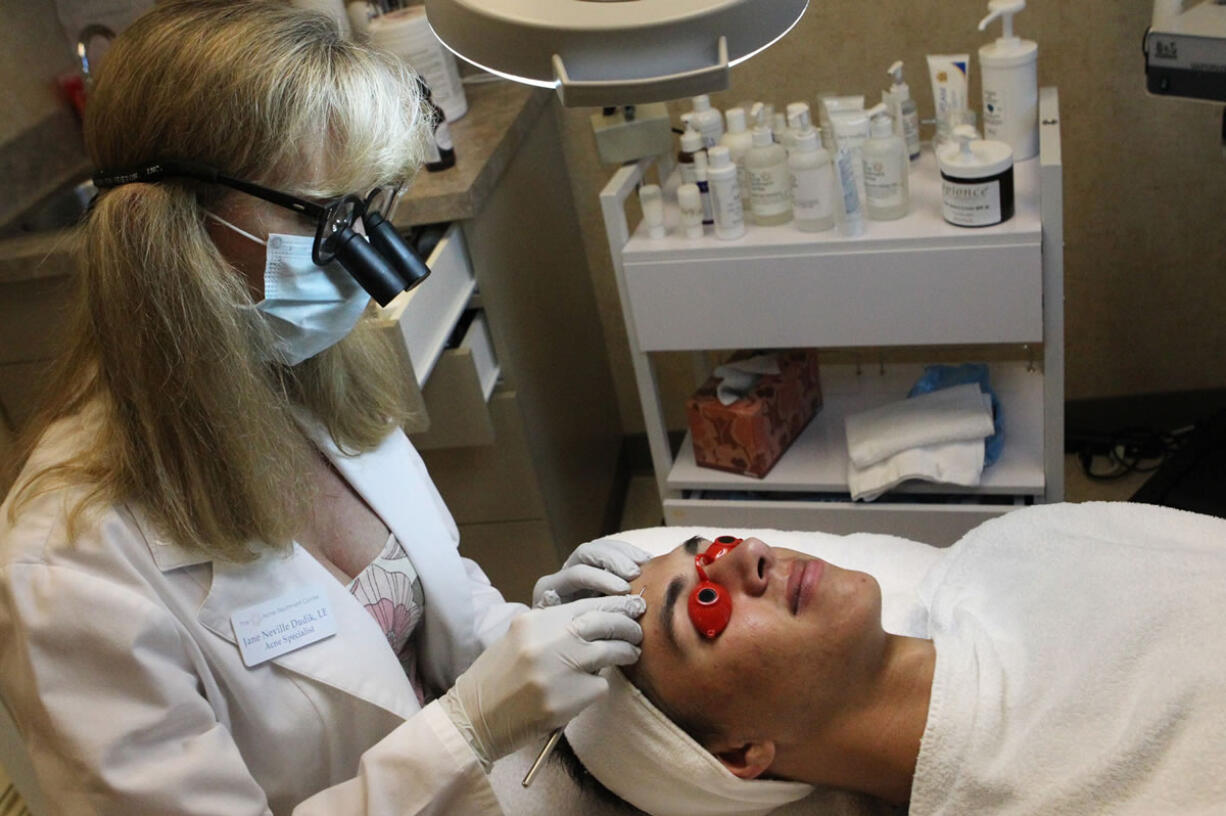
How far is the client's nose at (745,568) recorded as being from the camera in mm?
1290

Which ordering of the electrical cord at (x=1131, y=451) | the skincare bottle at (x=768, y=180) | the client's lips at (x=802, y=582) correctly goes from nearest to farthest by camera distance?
the client's lips at (x=802, y=582)
the skincare bottle at (x=768, y=180)
the electrical cord at (x=1131, y=451)

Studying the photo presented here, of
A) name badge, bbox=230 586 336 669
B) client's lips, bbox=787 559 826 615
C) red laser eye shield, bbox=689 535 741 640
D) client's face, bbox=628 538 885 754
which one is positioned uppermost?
name badge, bbox=230 586 336 669

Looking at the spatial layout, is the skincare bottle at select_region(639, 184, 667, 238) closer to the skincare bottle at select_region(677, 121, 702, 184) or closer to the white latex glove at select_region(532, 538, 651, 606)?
the skincare bottle at select_region(677, 121, 702, 184)

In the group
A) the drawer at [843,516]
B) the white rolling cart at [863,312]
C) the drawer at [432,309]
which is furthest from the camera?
the drawer at [843,516]

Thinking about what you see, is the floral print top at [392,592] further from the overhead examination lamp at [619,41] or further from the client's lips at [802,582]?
the overhead examination lamp at [619,41]

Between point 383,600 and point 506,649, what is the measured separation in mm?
234

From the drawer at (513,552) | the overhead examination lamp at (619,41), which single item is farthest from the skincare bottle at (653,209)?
the overhead examination lamp at (619,41)

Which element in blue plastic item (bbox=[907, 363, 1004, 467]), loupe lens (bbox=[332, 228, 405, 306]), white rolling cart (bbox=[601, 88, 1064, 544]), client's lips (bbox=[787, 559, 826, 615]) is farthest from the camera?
blue plastic item (bbox=[907, 363, 1004, 467])

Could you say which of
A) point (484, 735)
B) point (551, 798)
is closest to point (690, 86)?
point (484, 735)

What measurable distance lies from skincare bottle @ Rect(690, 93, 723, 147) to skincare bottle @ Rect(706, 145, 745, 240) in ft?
0.39

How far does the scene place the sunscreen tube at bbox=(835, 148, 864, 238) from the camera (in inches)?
69.8

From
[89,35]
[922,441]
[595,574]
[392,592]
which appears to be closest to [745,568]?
[595,574]

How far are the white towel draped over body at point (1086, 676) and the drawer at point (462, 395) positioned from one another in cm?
89

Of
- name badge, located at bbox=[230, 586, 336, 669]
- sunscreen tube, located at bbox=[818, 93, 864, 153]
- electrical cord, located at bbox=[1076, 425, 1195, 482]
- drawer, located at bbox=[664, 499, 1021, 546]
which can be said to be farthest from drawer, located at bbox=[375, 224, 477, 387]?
electrical cord, located at bbox=[1076, 425, 1195, 482]
